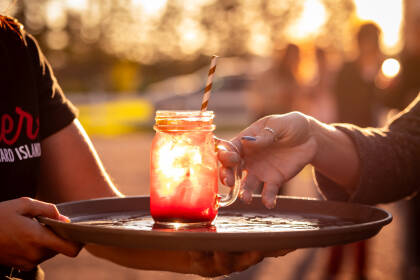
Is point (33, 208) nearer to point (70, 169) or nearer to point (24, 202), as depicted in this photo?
point (24, 202)

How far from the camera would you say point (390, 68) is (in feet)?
24.1

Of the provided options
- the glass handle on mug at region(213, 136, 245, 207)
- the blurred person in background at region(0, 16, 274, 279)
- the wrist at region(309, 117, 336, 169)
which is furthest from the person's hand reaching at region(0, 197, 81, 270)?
the wrist at region(309, 117, 336, 169)

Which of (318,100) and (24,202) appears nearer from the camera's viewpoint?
(24,202)

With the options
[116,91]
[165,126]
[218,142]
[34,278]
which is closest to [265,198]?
[218,142]

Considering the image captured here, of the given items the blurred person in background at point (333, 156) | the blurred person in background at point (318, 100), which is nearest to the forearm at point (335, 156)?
the blurred person in background at point (333, 156)

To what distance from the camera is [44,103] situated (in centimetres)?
251

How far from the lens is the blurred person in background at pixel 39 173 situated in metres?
1.92

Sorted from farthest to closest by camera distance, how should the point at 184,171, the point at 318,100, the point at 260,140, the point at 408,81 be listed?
the point at 318,100
the point at 408,81
the point at 260,140
the point at 184,171

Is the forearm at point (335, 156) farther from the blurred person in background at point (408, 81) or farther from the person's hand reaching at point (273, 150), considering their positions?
the blurred person in background at point (408, 81)

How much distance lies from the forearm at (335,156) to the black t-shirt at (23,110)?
839mm

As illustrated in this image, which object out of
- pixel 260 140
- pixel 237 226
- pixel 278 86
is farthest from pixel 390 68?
pixel 237 226

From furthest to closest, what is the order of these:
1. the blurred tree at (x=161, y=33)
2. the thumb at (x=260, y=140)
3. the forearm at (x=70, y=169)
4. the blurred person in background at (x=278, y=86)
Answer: the blurred tree at (x=161, y=33), the blurred person in background at (x=278, y=86), the forearm at (x=70, y=169), the thumb at (x=260, y=140)

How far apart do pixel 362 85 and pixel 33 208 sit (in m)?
5.64

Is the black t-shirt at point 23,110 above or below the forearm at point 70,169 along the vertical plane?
above
